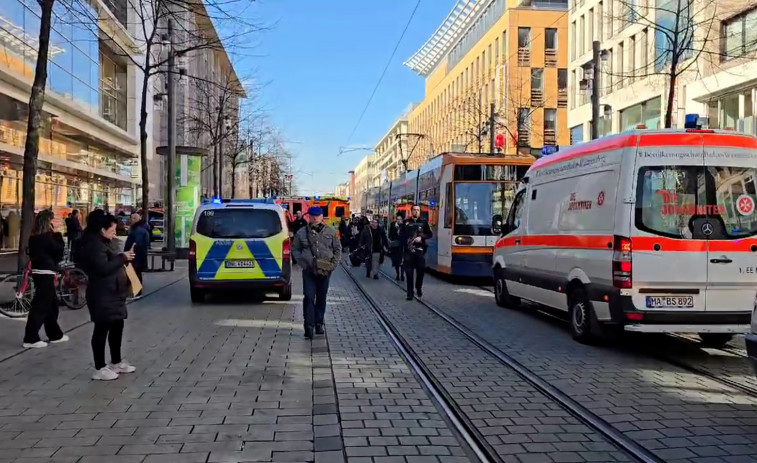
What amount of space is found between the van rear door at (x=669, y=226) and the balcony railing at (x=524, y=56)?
159ft

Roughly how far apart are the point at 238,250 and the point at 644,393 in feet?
26.1

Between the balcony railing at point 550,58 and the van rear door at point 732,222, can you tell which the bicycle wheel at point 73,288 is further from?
the balcony railing at point 550,58

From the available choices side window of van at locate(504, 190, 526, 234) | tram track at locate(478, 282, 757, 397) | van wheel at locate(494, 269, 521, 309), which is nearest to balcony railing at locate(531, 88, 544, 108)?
van wheel at locate(494, 269, 521, 309)

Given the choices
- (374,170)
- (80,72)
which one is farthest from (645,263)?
(374,170)

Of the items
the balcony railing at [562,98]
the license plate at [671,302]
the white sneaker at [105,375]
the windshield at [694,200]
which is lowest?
the white sneaker at [105,375]

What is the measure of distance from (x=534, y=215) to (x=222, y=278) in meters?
5.59

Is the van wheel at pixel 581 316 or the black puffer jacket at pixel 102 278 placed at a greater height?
the black puffer jacket at pixel 102 278

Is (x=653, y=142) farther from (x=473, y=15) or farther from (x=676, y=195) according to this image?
(x=473, y=15)

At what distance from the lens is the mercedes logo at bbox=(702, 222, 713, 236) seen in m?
7.63

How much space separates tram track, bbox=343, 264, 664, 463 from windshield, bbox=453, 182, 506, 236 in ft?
21.6

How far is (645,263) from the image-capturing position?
24.8 ft

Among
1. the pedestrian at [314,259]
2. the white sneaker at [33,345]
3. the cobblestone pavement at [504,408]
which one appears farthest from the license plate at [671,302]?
the white sneaker at [33,345]

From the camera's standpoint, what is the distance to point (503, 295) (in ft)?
39.8

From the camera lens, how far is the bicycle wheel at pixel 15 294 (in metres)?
10.5
